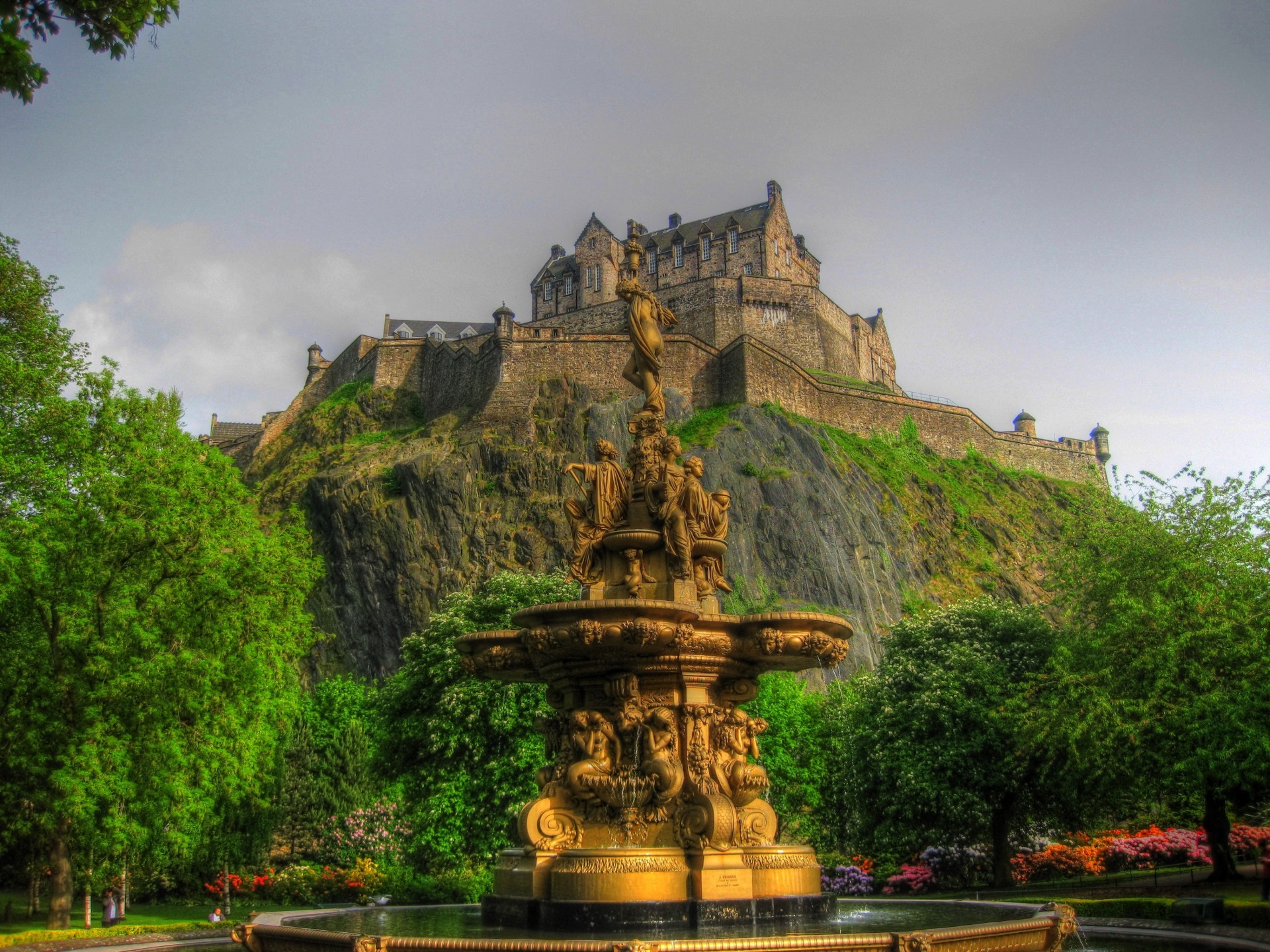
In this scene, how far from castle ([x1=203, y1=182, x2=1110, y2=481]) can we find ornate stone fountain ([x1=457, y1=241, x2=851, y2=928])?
51.4m

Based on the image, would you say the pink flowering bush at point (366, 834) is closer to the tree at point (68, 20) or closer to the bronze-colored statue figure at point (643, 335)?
the bronze-colored statue figure at point (643, 335)

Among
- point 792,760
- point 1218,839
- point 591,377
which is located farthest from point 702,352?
point 1218,839

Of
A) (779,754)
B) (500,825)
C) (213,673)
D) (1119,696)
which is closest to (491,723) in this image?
(500,825)

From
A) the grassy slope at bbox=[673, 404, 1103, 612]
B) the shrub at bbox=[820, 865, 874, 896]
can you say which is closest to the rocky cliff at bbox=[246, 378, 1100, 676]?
the grassy slope at bbox=[673, 404, 1103, 612]

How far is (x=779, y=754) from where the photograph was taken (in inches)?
1353

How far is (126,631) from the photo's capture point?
20.2 metres

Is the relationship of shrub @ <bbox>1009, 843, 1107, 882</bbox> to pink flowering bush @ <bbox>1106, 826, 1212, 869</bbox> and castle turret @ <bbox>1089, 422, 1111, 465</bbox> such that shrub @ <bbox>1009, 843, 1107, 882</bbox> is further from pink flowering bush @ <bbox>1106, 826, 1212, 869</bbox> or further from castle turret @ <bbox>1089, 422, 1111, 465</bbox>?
castle turret @ <bbox>1089, 422, 1111, 465</bbox>

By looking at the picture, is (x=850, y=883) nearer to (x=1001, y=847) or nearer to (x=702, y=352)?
(x=1001, y=847)

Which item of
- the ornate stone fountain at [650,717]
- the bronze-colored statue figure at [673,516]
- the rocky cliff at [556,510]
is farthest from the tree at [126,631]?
the rocky cliff at [556,510]

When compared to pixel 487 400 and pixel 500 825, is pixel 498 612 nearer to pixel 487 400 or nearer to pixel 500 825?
pixel 500 825

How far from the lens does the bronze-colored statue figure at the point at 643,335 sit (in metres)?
13.3

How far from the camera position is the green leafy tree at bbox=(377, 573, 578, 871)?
25.8 m

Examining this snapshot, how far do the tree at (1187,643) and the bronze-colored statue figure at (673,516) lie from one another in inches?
544

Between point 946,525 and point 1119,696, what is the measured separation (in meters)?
49.4
